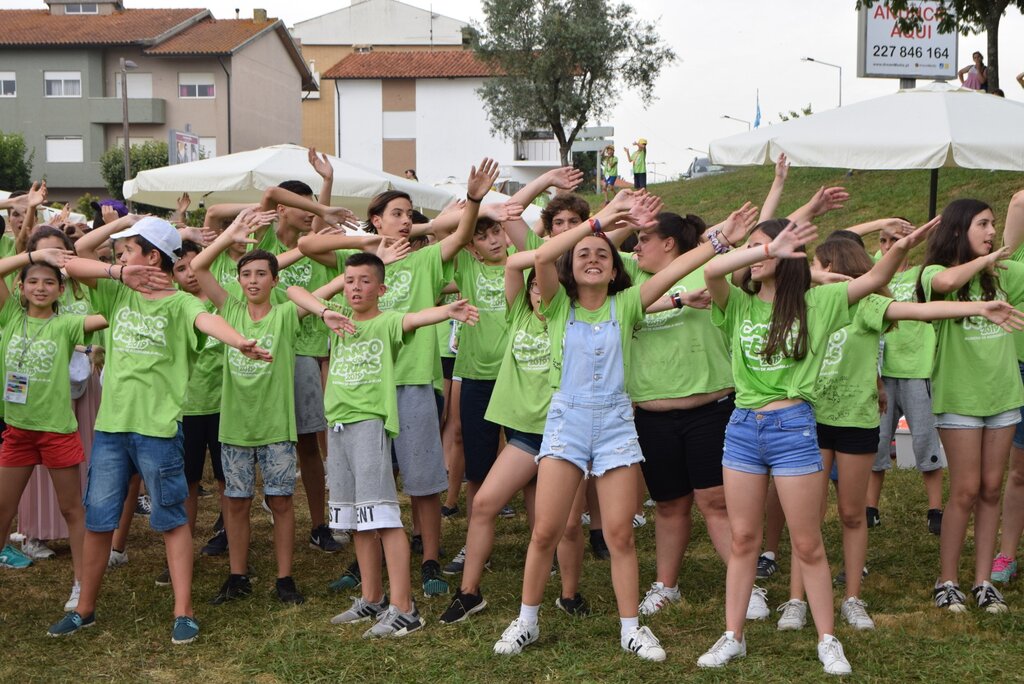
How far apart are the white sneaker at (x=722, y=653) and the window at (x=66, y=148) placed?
51799 mm

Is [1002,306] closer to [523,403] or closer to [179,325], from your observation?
[523,403]

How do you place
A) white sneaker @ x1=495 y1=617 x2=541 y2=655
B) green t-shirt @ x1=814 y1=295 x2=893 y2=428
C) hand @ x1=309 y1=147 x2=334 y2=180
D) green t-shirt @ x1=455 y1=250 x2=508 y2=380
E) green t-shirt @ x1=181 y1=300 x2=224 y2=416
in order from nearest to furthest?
1. white sneaker @ x1=495 y1=617 x2=541 y2=655
2. green t-shirt @ x1=814 y1=295 x2=893 y2=428
3. green t-shirt @ x1=455 y1=250 x2=508 y2=380
4. green t-shirt @ x1=181 y1=300 x2=224 y2=416
5. hand @ x1=309 y1=147 x2=334 y2=180

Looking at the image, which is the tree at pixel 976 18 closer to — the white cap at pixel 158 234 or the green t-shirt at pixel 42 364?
the white cap at pixel 158 234

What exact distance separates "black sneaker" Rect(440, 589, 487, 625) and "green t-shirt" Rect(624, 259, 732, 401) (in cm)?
131

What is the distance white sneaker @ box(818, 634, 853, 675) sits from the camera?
4.67 meters

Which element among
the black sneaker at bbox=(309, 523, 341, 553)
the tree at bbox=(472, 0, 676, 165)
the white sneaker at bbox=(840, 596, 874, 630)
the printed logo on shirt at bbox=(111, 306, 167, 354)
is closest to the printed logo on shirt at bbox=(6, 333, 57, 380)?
the printed logo on shirt at bbox=(111, 306, 167, 354)

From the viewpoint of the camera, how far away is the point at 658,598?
18.9ft

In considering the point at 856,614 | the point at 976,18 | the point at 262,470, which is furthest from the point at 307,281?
the point at 976,18

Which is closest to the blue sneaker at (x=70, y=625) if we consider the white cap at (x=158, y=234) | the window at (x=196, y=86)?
the white cap at (x=158, y=234)

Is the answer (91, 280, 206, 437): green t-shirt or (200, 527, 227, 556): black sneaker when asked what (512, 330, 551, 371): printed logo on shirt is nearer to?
(91, 280, 206, 437): green t-shirt

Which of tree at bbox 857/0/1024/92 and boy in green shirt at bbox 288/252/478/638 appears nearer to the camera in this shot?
boy in green shirt at bbox 288/252/478/638

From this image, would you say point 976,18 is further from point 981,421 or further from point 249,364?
point 249,364

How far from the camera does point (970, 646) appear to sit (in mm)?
5059

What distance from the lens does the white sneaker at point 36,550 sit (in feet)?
23.0
